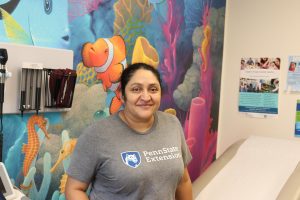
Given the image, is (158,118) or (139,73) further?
(158,118)

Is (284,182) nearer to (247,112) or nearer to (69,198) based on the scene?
(247,112)

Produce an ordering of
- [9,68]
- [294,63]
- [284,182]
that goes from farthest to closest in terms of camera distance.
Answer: [294,63]
[284,182]
[9,68]

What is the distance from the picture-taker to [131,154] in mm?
1248

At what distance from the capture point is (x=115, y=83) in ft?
5.59

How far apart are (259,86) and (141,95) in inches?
64.5

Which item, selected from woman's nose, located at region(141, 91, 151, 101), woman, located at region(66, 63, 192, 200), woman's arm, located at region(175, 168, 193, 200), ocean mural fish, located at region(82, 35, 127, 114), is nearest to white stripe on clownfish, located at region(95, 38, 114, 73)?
ocean mural fish, located at region(82, 35, 127, 114)

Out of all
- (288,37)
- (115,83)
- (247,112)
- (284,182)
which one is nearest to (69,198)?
(115,83)

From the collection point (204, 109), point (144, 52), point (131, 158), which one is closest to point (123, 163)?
point (131, 158)

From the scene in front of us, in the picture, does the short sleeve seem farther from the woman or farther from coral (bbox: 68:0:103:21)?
coral (bbox: 68:0:103:21)

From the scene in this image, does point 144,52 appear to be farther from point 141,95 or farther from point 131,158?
point 131,158

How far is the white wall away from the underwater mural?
294mm

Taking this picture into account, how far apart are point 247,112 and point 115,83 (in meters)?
1.43

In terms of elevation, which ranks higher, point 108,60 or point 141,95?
point 108,60

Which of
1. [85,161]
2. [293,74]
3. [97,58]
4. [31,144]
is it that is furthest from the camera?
[293,74]
